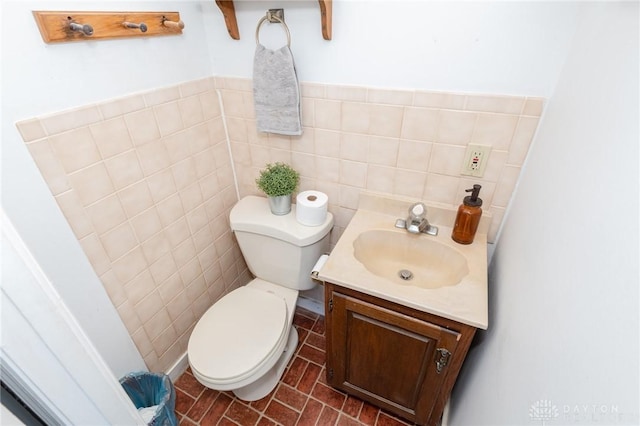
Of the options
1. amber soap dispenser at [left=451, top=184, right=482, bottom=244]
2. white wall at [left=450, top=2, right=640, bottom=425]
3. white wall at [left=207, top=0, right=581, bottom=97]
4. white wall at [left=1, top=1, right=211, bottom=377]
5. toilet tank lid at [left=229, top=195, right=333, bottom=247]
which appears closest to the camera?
white wall at [left=450, top=2, right=640, bottom=425]

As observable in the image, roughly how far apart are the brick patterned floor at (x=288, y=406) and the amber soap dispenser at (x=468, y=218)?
0.87m

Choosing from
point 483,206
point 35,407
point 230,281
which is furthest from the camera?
point 230,281

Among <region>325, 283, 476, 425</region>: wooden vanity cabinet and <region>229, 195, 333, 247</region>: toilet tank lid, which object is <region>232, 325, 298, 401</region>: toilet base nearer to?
<region>325, 283, 476, 425</region>: wooden vanity cabinet

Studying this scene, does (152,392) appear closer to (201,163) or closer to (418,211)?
(201,163)

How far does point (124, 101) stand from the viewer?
3.30ft

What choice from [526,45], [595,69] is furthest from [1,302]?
[526,45]

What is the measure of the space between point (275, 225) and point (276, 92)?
1.81 feet

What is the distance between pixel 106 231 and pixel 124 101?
443mm

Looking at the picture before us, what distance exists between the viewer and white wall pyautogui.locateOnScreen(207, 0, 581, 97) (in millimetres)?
866

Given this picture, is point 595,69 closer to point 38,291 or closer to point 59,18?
point 38,291

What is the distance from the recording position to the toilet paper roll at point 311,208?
128 cm

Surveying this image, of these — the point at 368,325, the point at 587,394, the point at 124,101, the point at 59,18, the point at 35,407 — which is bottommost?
the point at 368,325

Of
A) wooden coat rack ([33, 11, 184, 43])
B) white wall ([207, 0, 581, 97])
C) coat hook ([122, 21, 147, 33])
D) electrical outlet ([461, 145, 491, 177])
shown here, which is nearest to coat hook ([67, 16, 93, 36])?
wooden coat rack ([33, 11, 184, 43])

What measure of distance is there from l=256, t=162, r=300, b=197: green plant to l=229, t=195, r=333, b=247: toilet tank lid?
124mm
